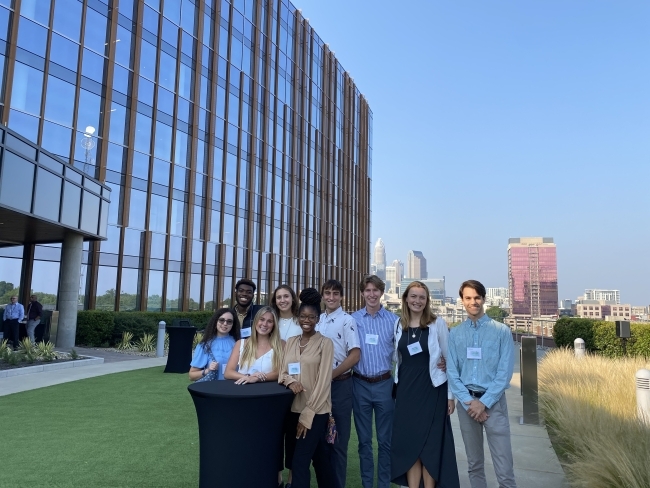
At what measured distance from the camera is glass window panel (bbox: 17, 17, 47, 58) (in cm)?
1867

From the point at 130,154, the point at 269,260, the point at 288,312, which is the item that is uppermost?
the point at 130,154

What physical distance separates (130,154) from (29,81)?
17.3 ft

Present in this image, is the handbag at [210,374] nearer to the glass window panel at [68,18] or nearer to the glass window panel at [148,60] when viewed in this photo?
the glass window panel at [68,18]

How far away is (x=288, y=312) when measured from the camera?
4.39 metres

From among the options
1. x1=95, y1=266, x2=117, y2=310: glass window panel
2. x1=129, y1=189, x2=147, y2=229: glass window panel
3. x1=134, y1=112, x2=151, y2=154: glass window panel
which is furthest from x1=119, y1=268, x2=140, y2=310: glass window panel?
x1=134, y1=112, x2=151, y2=154: glass window panel

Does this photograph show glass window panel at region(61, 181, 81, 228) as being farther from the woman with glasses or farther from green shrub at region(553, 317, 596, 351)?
green shrub at region(553, 317, 596, 351)

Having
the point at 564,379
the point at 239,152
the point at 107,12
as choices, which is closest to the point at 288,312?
the point at 564,379

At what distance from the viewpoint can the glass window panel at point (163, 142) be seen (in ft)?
81.5

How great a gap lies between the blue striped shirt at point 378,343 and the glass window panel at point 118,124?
854 inches

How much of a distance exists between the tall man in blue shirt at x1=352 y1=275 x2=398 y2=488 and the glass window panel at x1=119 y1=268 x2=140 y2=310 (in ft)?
69.2

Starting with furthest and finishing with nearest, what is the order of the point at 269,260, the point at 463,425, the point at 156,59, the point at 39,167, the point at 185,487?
the point at 269,260, the point at 156,59, the point at 39,167, the point at 185,487, the point at 463,425

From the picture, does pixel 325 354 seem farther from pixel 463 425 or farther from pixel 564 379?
pixel 564 379

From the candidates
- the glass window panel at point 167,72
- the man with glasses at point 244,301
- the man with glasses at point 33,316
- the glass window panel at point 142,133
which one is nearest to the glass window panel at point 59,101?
the glass window panel at point 142,133

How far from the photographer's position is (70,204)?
14.7m
